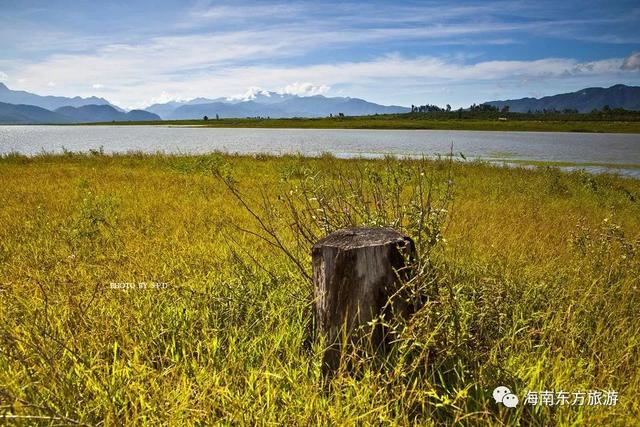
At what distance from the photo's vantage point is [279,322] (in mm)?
3666

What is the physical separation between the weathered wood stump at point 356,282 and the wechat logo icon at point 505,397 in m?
0.83

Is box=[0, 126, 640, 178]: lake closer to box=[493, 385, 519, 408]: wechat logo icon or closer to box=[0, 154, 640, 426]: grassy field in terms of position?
box=[0, 154, 640, 426]: grassy field

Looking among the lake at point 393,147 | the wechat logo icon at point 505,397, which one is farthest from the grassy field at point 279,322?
the lake at point 393,147

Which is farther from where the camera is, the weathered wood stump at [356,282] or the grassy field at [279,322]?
the weathered wood stump at [356,282]

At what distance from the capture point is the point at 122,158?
21.6 meters

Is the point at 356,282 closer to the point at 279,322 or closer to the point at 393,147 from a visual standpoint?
the point at 279,322

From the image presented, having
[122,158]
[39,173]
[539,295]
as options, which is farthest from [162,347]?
[122,158]

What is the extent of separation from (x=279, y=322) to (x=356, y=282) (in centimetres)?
97

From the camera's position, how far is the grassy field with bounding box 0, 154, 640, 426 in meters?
2.66

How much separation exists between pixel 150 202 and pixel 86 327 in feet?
24.0

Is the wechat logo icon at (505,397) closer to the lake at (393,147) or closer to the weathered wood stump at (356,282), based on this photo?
the weathered wood stump at (356,282)

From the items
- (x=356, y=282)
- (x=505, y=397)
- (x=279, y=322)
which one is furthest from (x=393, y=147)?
(x=505, y=397)

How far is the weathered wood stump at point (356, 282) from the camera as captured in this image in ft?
10.0

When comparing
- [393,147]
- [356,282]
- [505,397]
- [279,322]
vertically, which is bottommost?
[505,397]
